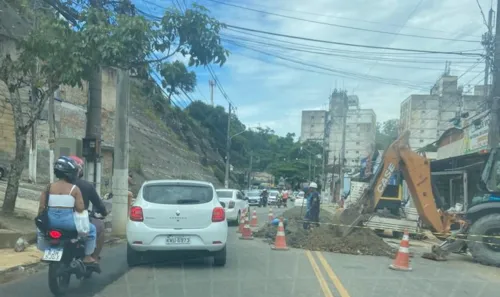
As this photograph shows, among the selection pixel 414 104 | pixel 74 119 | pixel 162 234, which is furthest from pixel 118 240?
pixel 414 104

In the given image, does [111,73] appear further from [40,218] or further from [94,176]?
[40,218]

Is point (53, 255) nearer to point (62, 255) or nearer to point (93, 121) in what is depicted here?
point (62, 255)

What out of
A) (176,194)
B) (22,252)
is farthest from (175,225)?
(22,252)

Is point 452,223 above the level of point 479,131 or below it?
below

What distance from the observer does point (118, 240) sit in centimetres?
1378

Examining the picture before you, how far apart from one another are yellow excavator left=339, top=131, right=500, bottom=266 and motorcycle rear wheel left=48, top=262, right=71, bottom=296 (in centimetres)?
806

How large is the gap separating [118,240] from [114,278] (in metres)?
5.50

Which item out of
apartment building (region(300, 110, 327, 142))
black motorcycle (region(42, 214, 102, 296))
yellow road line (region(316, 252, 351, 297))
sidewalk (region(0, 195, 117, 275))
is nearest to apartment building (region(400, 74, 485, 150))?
yellow road line (region(316, 252, 351, 297))

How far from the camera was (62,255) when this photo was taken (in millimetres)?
6676

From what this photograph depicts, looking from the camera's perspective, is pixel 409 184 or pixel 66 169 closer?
pixel 66 169

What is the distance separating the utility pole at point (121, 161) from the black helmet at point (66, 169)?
752cm

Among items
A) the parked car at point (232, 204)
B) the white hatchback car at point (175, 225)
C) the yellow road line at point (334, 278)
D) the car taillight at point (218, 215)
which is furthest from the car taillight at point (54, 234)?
the parked car at point (232, 204)

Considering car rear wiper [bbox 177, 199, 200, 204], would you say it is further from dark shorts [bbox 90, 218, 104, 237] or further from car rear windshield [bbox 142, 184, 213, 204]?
dark shorts [bbox 90, 218, 104, 237]

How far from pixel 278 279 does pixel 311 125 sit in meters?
107
